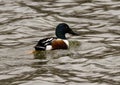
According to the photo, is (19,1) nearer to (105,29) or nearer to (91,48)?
(105,29)

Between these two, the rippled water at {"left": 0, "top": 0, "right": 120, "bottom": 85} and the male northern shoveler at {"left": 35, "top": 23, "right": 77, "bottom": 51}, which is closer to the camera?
the rippled water at {"left": 0, "top": 0, "right": 120, "bottom": 85}

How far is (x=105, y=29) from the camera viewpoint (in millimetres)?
17969

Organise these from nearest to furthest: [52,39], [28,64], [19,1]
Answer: [28,64]
[52,39]
[19,1]

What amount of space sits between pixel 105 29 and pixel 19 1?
193 inches

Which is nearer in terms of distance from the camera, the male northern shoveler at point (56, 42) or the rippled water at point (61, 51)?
the rippled water at point (61, 51)

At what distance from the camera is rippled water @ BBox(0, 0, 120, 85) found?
13.4 m

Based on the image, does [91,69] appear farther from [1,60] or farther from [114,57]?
[1,60]

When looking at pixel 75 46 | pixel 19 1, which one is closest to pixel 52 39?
pixel 75 46

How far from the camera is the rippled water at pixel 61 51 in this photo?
13.4 meters

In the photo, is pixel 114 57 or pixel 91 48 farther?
pixel 91 48

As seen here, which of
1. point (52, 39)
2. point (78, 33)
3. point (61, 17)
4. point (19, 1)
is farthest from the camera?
point (19, 1)

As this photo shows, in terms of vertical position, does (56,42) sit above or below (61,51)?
above

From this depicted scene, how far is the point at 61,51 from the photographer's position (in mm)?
15898

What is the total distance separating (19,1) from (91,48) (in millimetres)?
6388
